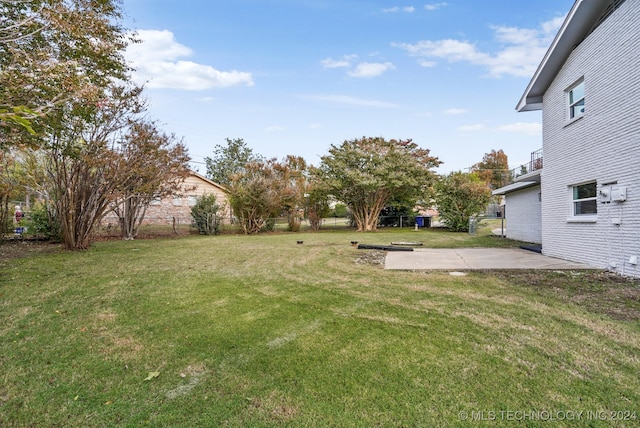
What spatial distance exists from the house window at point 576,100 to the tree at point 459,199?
1025 cm

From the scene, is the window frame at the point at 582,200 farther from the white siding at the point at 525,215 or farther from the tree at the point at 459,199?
the tree at the point at 459,199

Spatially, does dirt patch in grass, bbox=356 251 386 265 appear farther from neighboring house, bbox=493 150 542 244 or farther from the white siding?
the white siding

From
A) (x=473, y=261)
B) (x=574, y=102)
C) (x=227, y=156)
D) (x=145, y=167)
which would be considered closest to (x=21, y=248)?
(x=145, y=167)

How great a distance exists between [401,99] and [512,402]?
1545cm

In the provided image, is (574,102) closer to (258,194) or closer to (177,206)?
(258,194)

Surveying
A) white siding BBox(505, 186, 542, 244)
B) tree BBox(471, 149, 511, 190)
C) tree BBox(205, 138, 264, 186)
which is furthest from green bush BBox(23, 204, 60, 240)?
tree BBox(471, 149, 511, 190)

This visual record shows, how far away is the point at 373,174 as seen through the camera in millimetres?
18094

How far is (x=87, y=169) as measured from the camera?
A: 29.3ft

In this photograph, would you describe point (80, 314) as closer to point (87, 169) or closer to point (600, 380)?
point (600, 380)

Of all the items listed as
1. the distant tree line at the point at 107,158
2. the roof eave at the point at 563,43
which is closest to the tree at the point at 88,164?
the distant tree line at the point at 107,158

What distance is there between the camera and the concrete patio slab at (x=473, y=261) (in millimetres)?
6621

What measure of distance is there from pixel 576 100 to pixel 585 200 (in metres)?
2.46

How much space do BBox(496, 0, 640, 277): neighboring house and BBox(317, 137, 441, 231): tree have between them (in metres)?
9.37

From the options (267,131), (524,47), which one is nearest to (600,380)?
(524,47)
